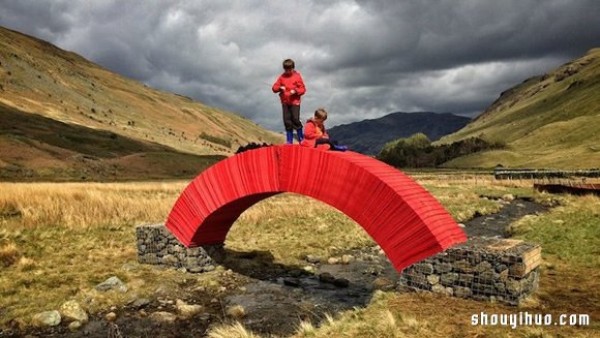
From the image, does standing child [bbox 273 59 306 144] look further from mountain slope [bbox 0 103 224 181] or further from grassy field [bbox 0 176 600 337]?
mountain slope [bbox 0 103 224 181]

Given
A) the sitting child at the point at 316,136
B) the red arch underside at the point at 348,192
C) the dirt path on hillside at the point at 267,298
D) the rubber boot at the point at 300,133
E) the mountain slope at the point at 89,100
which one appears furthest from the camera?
the mountain slope at the point at 89,100

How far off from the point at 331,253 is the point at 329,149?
7556 millimetres

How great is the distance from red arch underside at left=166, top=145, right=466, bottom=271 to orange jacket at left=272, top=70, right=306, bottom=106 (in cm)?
115

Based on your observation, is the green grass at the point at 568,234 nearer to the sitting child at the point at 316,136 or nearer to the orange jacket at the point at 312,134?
the sitting child at the point at 316,136

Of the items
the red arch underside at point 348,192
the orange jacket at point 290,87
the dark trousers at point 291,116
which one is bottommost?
the red arch underside at point 348,192

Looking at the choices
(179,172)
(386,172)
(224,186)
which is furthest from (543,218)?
(179,172)

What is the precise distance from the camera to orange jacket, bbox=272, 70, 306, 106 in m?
11.9

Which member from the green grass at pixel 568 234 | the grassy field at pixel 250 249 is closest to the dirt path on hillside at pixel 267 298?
the grassy field at pixel 250 249

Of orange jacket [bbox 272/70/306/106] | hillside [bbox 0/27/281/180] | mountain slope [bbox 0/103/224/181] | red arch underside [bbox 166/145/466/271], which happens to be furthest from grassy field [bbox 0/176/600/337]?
hillside [bbox 0/27/281/180]

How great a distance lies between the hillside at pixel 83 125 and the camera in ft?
185

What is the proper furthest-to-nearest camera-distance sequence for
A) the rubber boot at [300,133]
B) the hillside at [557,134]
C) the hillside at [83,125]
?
the hillside at [557,134], the hillside at [83,125], the rubber boot at [300,133]

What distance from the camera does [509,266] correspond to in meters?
9.30

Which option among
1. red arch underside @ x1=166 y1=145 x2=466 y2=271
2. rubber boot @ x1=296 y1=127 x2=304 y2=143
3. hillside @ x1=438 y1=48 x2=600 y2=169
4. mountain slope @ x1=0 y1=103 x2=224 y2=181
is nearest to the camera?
red arch underside @ x1=166 y1=145 x2=466 y2=271

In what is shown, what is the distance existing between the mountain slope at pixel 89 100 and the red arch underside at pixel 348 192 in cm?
8266
